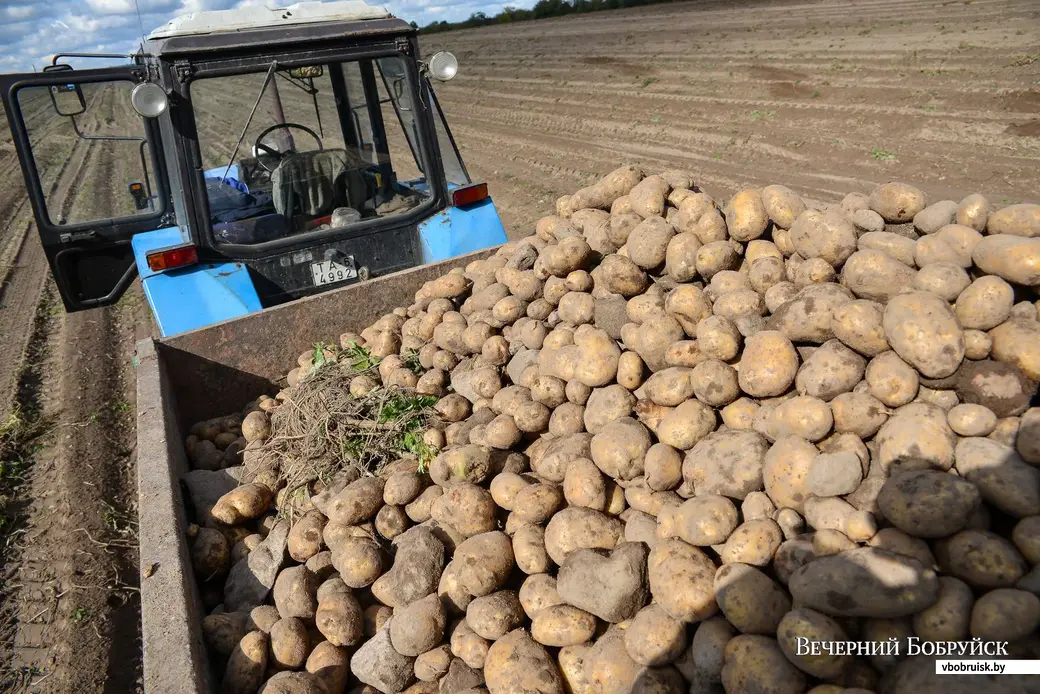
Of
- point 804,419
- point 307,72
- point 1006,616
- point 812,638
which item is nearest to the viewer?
point 1006,616

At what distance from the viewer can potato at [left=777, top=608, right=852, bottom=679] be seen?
1925 mm

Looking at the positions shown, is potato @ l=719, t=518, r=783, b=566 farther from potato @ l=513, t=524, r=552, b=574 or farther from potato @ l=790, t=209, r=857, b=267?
potato @ l=790, t=209, r=857, b=267

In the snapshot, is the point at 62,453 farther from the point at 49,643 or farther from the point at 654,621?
the point at 654,621

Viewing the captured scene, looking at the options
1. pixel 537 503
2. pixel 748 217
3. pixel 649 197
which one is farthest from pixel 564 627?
pixel 649 197

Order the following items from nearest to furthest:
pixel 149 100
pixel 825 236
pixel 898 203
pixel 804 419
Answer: pixel 804 419 → pixel 825 236 → pixel 898 203 → pixel 149 100

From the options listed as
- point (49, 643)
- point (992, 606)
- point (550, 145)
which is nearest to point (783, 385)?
point (992, 606)

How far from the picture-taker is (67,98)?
15.8 ft

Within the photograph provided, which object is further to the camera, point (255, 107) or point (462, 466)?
point (255, 107)

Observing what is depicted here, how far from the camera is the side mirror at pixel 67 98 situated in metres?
4.70

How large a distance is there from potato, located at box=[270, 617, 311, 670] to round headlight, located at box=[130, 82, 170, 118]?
269 centimetres

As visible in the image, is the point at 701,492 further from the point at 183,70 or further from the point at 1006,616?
the point at 183,70

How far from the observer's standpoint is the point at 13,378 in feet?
20.0

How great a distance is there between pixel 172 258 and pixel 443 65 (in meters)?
2.02

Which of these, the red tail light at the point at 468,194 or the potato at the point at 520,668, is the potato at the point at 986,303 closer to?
the potato at the point at 520,668
